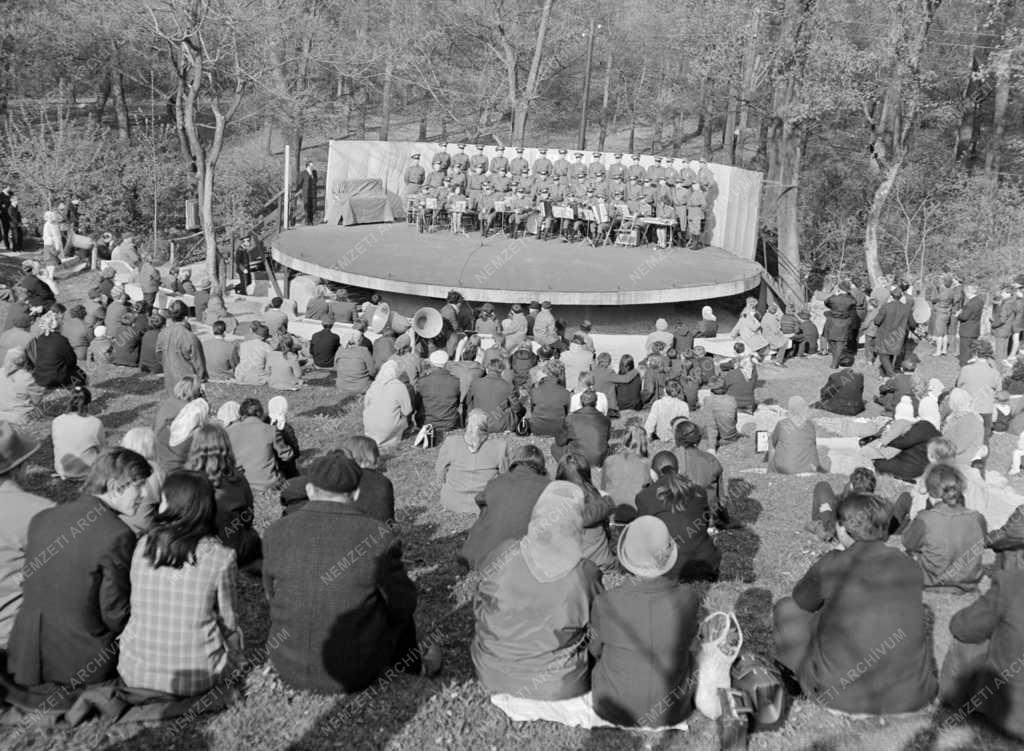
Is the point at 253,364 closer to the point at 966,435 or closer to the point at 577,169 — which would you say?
the point at 966,435

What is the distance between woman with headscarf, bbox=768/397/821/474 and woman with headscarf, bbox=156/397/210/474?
5550 millimetres

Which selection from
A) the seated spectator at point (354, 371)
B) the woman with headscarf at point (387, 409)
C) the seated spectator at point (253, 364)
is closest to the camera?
the woman with headscarf at point (387, 409)

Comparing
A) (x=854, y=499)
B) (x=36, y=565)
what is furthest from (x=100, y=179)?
(x=854, y=499)

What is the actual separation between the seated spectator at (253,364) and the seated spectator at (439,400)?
2620mm

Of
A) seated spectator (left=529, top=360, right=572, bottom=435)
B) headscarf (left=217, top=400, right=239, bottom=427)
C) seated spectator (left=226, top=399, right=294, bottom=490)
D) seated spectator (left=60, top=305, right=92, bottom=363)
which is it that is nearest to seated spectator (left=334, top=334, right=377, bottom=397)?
seated spectator (left=529, top=360, right=572, bottom=435)

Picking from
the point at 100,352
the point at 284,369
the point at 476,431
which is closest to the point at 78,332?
the point at 100,352

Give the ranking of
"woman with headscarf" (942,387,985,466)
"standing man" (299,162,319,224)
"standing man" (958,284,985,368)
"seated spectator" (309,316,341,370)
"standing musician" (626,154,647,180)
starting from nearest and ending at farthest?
"woman with headscarf" (942,387,985,466) → "seated spectator" (309,316,341,370) → "standing man" (958,284,985,368) → "standing musician" (626,154,647,180) → "standing man" (299,162,319,224)

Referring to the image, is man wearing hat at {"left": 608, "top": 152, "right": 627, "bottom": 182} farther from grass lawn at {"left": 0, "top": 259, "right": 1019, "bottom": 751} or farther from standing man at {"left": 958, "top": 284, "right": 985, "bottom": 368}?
grass lawn at {"left": 0, "top": 259, "right": 1019, "bottom": 751}

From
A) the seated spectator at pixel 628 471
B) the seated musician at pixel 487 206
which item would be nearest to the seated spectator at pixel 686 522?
the seated spectator at pixel 628 471

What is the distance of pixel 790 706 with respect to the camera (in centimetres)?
495

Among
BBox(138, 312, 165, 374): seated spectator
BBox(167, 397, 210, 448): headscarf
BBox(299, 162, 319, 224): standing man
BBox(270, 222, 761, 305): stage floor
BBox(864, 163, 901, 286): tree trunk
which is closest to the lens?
BBox(167, 397, 210, 448): headscarf

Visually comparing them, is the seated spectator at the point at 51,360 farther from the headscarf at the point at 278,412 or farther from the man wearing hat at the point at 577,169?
the man wearing hat at the point at 577,169

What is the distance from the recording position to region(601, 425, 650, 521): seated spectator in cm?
784

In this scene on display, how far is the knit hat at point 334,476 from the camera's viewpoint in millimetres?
4742
